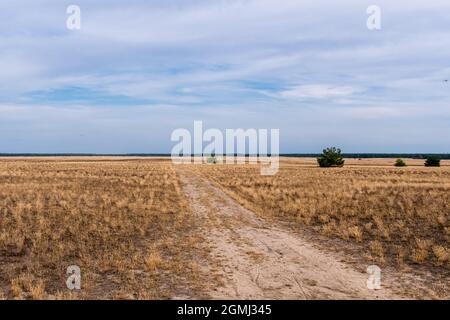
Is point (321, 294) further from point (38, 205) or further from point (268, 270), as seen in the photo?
Answer: point (38, 205)

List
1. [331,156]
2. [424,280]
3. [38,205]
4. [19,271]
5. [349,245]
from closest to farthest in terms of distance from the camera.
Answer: [424,280]
[19,271]
[349,245]
[38,205]
[331,156]

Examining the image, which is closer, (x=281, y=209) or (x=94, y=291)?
(x=94, y=291)

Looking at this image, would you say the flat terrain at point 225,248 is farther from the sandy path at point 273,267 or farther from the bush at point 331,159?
the bush at point 331,159

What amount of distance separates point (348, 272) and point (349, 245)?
3.10 m

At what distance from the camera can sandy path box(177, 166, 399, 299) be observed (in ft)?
24.8

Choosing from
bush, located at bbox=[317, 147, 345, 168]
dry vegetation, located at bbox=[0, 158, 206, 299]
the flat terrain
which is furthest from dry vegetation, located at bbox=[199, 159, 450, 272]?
bush, located at bbox=[317, 147, 345, 168]

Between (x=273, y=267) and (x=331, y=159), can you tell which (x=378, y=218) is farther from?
(x=331, y=159)

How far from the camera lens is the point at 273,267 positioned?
934 cm

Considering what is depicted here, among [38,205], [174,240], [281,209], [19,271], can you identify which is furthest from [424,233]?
[38,205]

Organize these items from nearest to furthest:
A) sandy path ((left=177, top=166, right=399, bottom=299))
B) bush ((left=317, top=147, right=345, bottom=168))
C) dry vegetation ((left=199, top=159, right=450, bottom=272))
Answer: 1. sandy path ((left=177, top=166, right=399, bottom=299))
2. dry vegetation ((left=199, top=159, right=450, bottom=272))
3. bush ((left=317, top=147, right=345, bottom=168))

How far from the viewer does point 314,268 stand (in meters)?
9.37

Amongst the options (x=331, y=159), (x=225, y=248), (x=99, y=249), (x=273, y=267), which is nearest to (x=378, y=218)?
(x=225, y=248)

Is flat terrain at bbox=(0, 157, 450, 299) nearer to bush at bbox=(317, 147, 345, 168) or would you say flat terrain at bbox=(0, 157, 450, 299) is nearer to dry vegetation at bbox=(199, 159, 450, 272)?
dry vegetation at bbox=(199, 159, 450, 272)

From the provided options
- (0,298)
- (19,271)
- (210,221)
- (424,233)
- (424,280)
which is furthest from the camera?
(210,221)
